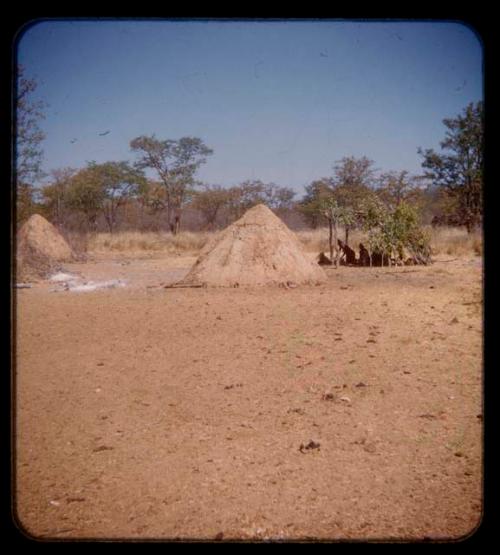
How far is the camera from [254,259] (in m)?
10.2

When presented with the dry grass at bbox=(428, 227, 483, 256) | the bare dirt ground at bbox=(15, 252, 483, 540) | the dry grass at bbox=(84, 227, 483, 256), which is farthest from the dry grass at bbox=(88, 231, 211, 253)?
the bare dirt ground at bbox=(15, 252, 483, 540)

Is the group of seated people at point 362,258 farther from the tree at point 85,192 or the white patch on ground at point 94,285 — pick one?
the tree at point 85,192

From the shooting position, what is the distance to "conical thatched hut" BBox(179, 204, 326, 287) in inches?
395

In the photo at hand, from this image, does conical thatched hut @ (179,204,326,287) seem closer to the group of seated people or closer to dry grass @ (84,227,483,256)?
the group of seated people

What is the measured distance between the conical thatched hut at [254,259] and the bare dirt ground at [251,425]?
3205mm

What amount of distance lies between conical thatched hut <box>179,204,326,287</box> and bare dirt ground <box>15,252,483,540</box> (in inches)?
126

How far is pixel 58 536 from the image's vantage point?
7.68ft

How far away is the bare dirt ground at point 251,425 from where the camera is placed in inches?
97.1

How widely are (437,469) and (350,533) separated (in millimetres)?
815

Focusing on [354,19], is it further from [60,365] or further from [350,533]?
[60,365]

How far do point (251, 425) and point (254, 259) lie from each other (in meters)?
6.93

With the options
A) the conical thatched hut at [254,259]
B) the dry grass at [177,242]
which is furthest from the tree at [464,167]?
the conical thatched hut at [254,259]

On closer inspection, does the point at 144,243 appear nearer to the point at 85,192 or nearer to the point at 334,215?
the point at 85,192
